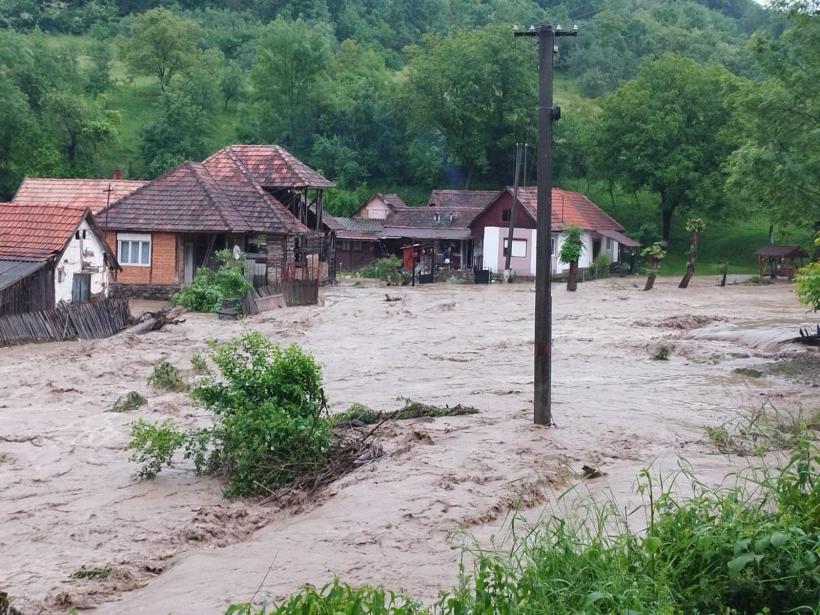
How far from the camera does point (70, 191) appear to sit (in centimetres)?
4184

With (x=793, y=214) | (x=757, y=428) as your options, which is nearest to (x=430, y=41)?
(x=793, y=214)

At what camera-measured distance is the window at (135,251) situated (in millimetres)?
36562

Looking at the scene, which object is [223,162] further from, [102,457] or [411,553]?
[411,553]

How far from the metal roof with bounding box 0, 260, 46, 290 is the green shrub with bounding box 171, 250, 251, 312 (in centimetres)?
684

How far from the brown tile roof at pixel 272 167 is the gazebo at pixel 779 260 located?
2193 centimetres

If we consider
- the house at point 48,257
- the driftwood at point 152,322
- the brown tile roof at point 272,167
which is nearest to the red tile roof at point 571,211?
the brown tile roof at point 272,167

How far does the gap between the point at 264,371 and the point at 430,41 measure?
61.8 meters

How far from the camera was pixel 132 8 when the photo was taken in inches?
3501

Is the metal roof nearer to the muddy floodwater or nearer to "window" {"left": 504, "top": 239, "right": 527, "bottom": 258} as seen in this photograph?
the muddy floodwater

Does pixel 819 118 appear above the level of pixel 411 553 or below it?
above

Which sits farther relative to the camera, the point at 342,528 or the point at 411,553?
the point at 342,528

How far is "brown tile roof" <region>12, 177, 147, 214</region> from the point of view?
135 feet

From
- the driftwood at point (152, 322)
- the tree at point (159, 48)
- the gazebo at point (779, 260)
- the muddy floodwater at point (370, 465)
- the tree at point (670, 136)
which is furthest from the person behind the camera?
the tree at point (159, 48)

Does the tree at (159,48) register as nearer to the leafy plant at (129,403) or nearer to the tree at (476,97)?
the tree at (476,97)
